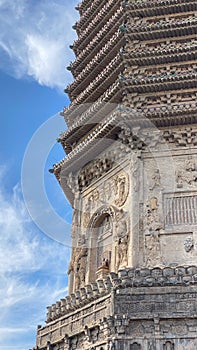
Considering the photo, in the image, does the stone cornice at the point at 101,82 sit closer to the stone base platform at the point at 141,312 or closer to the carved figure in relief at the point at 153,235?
the carved figure in relief at the point at 153,235

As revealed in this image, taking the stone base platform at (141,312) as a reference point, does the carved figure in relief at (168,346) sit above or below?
below

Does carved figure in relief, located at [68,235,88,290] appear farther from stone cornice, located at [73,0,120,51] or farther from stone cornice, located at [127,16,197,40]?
stone cornice, located at [73,0,120,51]

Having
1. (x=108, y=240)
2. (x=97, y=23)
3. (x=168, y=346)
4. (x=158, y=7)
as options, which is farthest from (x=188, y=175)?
(x=97, y=23)

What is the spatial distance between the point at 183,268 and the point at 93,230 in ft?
15.3

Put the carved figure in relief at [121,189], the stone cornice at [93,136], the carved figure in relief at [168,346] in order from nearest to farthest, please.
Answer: the carved figure in relief at [168,346] < the carved figure in relief at [121,189] < the stone cornice at [93,136]

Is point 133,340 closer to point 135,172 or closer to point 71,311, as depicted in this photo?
point 71,311

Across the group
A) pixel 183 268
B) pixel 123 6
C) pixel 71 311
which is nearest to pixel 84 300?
pixel 71 311

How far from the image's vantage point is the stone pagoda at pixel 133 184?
1119cm

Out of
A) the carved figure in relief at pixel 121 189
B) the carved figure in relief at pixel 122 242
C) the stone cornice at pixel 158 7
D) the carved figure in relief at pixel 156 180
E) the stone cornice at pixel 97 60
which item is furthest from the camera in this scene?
the stone cornice at pixel 97 60

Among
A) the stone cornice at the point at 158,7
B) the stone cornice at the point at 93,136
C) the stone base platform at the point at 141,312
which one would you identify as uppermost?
the stone cornice at the point at 158,7

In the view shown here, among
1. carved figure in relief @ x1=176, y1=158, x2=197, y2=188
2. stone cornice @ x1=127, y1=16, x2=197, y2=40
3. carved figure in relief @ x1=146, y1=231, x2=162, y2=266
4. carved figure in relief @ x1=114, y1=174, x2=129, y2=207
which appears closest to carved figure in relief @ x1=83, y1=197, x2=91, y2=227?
carved figure in relief @ x1=114, y1=174, x2=129, y2=207

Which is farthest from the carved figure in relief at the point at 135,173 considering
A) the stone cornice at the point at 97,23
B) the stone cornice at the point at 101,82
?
the stone cornice at the point at 97,23

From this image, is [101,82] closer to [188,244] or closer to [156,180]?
[156,180]

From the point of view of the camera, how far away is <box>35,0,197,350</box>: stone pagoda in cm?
1119
